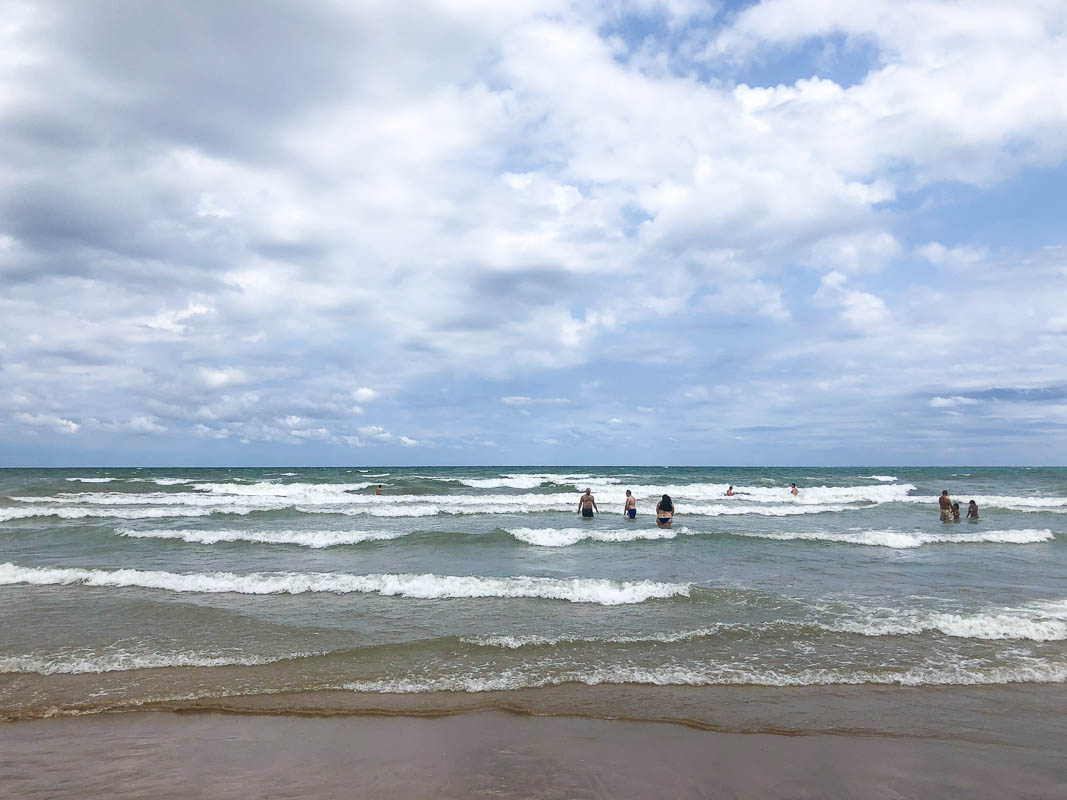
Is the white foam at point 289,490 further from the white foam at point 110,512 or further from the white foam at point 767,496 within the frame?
the white foam at point 767,496

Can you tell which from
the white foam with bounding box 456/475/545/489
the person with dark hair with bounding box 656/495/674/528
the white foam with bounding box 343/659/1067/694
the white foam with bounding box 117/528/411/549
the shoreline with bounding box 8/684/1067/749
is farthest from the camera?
the white foam with bounding box 456/475/545/489

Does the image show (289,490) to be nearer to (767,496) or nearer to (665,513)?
(665,513)

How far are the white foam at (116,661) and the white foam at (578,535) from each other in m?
10.9

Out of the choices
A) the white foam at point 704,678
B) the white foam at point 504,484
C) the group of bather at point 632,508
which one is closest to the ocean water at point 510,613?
the white foam at point 704,678

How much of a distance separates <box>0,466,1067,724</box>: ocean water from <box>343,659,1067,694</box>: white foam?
3 centimetres

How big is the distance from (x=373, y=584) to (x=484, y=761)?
24.4 feet

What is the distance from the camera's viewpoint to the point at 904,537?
64.0 ft

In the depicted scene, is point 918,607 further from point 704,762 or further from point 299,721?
point 299,721

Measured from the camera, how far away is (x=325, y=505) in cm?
3131

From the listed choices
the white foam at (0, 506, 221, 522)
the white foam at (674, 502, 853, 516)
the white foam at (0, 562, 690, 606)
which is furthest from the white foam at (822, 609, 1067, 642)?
the white foam at (0, 506, 221, 522)

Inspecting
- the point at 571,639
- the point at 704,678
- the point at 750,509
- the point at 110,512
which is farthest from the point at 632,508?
the point at 110,512

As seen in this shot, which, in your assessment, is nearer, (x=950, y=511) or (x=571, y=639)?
(x=571, y=639)

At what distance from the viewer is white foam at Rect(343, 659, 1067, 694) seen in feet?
23.9

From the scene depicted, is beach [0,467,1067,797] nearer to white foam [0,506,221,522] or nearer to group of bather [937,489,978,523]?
group of bather [937,489,978,523]
